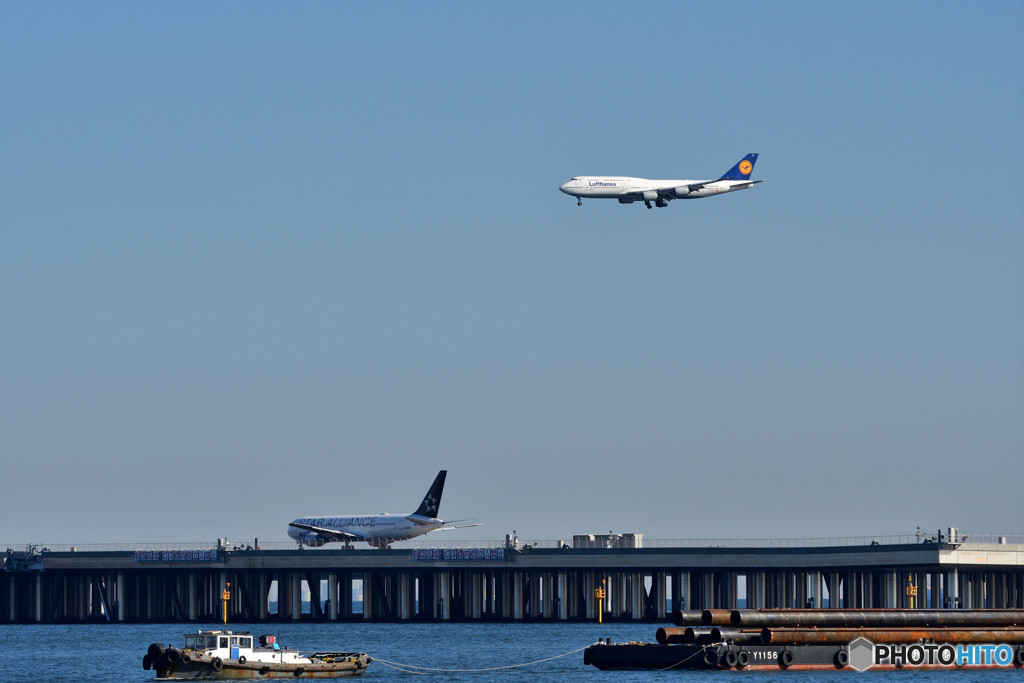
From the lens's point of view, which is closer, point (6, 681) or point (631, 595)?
point (6, 681)

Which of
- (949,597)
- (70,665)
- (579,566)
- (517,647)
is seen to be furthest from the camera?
(579,566)

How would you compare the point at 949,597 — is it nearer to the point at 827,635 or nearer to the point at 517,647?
the point at 517,647

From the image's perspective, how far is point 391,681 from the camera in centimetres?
11694

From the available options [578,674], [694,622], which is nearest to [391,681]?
[578,674]

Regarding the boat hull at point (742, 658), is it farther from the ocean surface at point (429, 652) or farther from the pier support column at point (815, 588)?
the pier support column at point (815, 588)

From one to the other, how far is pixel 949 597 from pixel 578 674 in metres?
71.7

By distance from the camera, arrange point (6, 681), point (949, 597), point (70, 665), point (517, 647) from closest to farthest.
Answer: point (6, 681)
point (70, 665)
point (517, 647)
point (949, 597)

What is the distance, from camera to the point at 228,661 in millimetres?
111312

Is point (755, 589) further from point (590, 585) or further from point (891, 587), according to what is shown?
point (590, 585)

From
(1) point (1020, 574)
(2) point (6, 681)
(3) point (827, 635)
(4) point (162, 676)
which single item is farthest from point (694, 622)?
(1) point (1020, 574)

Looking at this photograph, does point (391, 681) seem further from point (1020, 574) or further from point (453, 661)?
point (1020, 574)

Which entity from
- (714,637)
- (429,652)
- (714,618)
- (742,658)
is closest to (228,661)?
(714,637)

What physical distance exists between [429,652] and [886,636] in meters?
43.4

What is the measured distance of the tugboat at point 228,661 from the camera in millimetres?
111125
